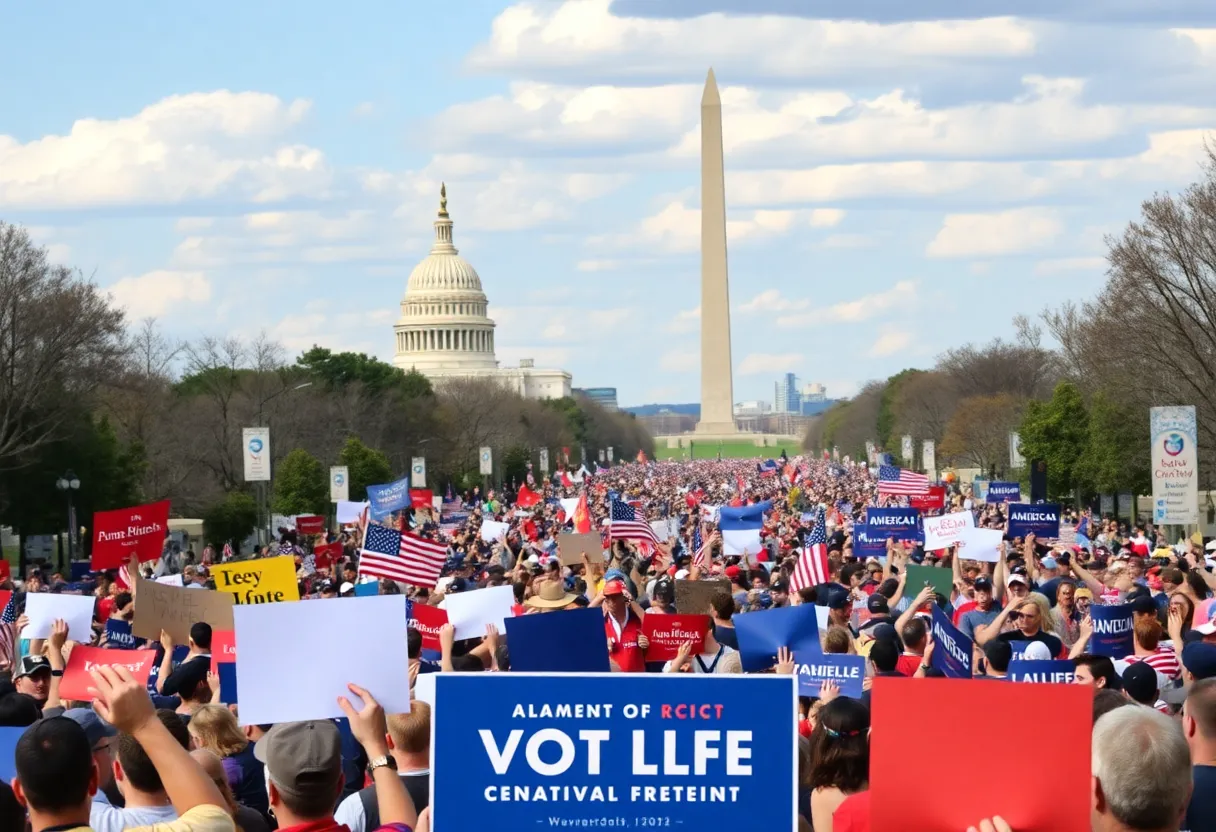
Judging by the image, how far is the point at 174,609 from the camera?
1177 centimetres

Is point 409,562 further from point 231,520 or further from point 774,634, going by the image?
point 231,520

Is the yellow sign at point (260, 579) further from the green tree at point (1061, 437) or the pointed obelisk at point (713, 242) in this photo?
the pointed obelisk at point (713, 242)

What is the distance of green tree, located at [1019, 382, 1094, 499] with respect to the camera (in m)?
58.5

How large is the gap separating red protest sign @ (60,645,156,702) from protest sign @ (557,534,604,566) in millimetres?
10648

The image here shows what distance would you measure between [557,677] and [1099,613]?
7.56 m

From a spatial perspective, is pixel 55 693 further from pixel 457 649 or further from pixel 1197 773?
pixel 1197 773

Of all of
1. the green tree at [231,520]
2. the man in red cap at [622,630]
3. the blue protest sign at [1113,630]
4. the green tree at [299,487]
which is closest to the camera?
the man in red cap at [622,630]

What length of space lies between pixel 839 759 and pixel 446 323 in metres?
164

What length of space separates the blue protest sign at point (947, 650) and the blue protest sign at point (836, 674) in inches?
13.9

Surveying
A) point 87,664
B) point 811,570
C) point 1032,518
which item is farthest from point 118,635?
point 1032,518

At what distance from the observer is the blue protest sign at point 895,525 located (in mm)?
20438

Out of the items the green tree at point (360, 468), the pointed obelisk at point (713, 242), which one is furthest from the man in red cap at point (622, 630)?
the pointed obelisk at point (713, 242)

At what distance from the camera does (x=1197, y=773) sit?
546 centimetres

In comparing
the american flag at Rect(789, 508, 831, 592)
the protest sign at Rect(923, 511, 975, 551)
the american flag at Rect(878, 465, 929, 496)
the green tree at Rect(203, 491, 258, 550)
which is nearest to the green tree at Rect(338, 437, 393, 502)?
the green tree at Rect(203, 491, 258, 550)
